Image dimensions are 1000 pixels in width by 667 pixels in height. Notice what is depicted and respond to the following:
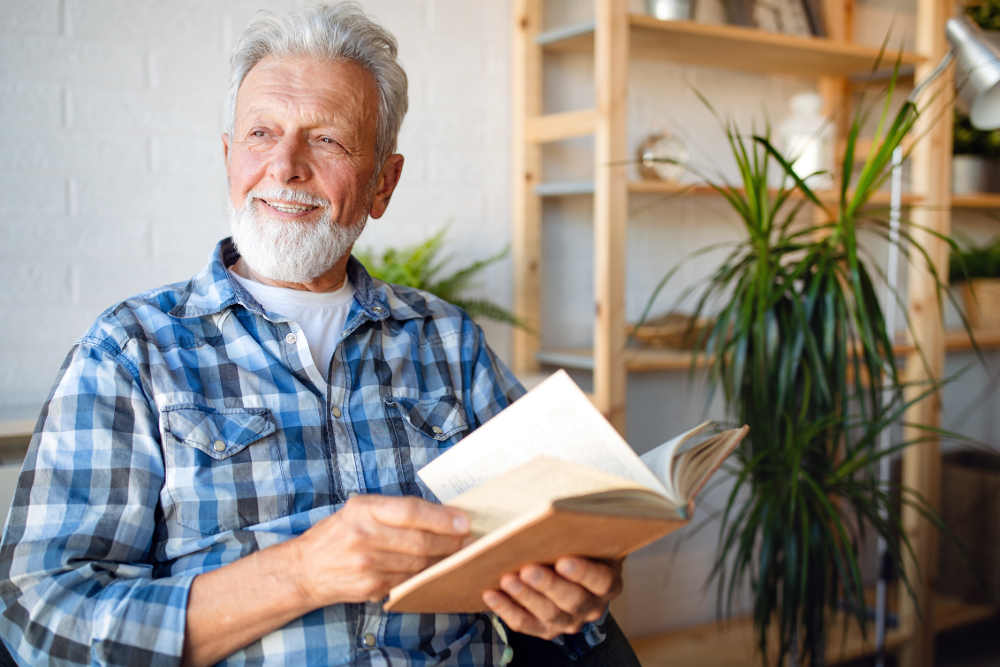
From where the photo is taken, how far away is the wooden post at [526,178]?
7.54 ft

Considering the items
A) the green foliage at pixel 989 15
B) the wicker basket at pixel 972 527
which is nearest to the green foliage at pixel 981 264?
the wicker basket at pixel 972 527

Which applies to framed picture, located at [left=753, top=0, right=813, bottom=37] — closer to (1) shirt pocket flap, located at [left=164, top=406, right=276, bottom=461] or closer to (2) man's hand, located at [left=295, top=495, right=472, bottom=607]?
(1) shirt pocket flap, located at [left=164, top=406, right=276, bottom=461]

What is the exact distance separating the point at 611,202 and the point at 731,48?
70cm

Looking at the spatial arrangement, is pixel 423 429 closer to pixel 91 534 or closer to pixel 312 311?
pixel 312 311

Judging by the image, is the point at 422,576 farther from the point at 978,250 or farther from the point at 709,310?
the point at 978,250

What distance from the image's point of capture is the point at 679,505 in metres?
0.77

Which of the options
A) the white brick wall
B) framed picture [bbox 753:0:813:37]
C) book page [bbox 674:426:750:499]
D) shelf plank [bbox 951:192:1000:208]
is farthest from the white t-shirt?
shelf plank [bbox 951:192:1000:208]

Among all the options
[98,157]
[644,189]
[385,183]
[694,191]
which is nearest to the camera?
[385,183]

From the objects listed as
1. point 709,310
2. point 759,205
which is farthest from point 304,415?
point 709,310

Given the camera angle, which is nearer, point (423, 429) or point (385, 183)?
point (423, 429)

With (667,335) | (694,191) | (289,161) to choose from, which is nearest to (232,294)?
(289,161)

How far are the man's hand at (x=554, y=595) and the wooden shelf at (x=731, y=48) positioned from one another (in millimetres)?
1565

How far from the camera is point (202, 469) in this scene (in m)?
1.08

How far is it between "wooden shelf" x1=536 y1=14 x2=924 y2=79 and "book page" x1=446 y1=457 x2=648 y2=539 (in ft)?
5.18
